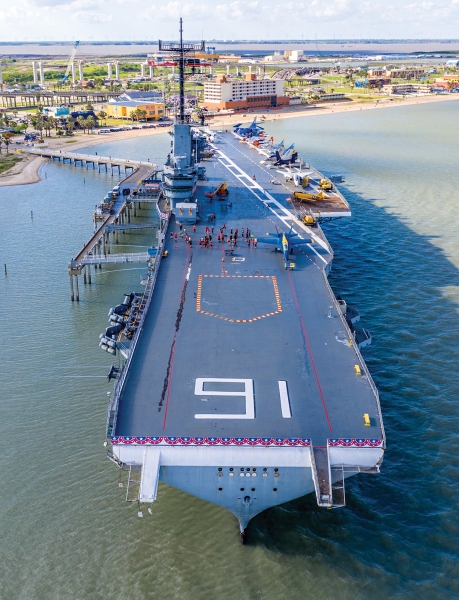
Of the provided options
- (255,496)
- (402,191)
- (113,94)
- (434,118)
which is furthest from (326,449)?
(113,94)

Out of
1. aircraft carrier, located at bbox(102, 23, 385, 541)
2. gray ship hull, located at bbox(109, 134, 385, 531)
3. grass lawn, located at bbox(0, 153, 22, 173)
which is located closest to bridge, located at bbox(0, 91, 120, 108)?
grass lawn, located at bbox(0, 153, 22, 173)

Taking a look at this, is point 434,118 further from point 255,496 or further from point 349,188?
point 255,496

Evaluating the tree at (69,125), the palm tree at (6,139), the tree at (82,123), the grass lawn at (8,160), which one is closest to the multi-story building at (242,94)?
the tree at (82,123)

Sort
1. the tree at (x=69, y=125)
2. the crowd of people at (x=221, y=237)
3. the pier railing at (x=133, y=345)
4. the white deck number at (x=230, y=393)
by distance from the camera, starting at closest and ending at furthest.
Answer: the pier railing at (x=133, y=345) < the white deck number at (x=230, y=393) < the crowd of people at (x=221, y=237) < the tree at (x=69, y=125)

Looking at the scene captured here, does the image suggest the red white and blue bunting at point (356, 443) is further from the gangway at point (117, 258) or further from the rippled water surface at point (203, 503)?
the gangway at point (117, 258)

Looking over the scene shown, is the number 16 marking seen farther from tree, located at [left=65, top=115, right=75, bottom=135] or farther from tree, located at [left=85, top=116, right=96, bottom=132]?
tree, located at [left=85, top=116, right=96, bottom=132]

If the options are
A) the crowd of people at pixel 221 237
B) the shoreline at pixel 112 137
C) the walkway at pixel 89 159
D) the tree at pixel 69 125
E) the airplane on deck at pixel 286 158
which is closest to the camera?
the crowd of people at pixel 221 237

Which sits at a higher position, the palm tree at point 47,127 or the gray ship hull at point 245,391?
the palm tree at point 47,127
